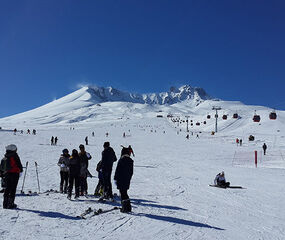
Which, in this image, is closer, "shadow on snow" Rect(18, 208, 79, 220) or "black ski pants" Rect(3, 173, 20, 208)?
"shadow on snow" Rect(18, 208, 79, 220)

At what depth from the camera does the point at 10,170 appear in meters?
7.04

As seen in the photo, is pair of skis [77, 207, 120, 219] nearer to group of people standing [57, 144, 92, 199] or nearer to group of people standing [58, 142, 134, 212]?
group of people standing [58, 142, 134, 212]

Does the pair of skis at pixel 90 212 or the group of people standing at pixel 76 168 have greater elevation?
the group of people standing at pixel 76 168

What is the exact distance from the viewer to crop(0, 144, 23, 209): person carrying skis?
7.04 meters

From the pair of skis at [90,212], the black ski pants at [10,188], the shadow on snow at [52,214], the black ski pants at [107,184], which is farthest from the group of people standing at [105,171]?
the black ski pants at [10,188]

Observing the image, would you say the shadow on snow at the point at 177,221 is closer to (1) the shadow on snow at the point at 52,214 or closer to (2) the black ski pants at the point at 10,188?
(1) the shadow on snow at the point at 52,214

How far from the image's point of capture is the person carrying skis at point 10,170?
704 centimetres

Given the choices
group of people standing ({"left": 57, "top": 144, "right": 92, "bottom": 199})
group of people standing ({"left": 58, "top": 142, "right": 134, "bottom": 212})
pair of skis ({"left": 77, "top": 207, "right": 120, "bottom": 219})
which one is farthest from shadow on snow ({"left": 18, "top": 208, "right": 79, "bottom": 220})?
group of people standing ({"left": 57, "top": 144, "right": 92, "bottom": 199})

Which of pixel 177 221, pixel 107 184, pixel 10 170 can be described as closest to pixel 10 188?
pixel 10 170

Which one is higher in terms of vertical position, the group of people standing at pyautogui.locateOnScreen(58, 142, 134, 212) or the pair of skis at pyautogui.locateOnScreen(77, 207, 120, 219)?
the group of people standing at pyautogui.locateOnScreen(58, 142, 134, 212)

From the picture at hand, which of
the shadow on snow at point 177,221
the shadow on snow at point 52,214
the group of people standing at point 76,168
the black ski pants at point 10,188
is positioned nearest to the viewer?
the shadow on snow at point 177,221

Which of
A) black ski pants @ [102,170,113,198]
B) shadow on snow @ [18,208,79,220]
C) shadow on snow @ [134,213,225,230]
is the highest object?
black ski pants @ [102,170,113,198]

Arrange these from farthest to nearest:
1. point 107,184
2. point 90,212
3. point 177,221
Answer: point 107,184
point 90,212
point 177,221

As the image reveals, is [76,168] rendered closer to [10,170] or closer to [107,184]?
[107,184]
